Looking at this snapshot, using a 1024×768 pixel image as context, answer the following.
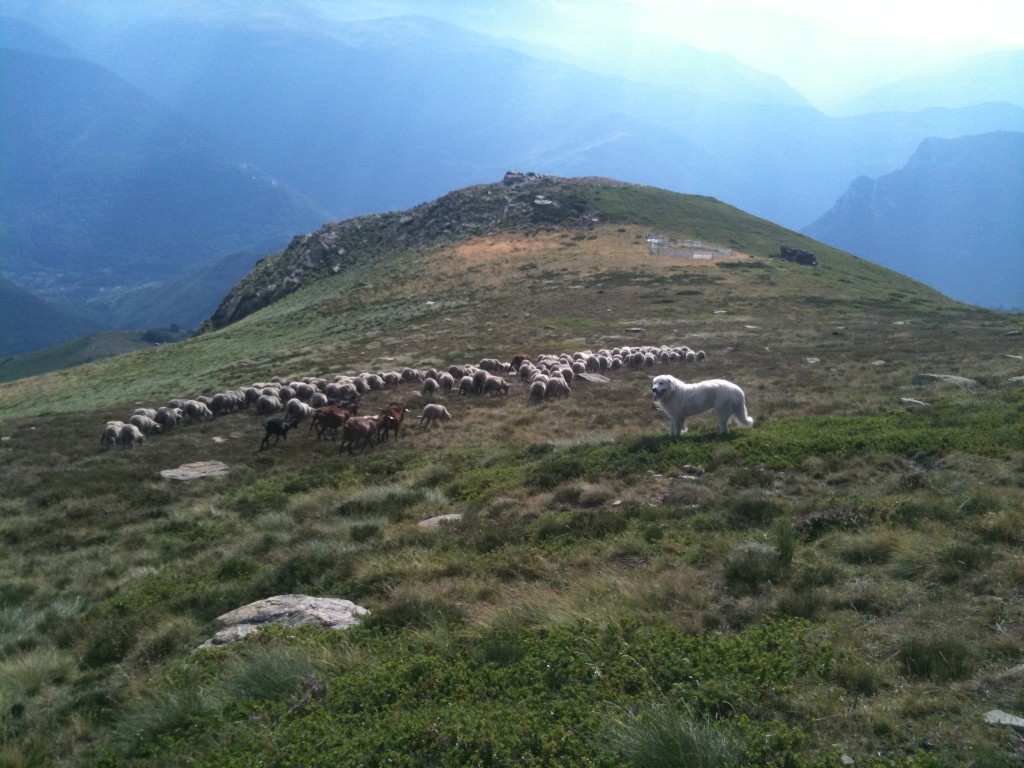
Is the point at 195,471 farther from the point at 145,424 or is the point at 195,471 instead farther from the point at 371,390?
the point at 371,390

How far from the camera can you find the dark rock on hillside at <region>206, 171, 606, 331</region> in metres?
89.1

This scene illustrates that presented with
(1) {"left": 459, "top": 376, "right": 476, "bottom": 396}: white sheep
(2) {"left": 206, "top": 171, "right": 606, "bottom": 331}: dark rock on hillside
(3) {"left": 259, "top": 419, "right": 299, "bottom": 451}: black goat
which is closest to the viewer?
(3) {"left": 259, "top": 419, "right": 299, "bottom": 451}: black goat

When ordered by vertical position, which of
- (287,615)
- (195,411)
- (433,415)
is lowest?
(287,615)

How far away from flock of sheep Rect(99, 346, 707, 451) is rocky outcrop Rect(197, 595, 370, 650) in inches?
420

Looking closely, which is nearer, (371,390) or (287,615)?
(287,615)

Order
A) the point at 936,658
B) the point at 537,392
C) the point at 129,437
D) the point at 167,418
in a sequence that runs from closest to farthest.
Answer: the point at 936,658 < the point at 129,437 < the point at 537,392 < the point at 167,418

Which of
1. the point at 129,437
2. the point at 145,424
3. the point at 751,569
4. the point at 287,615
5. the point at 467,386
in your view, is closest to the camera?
the point at 751,569

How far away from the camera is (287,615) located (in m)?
7.36

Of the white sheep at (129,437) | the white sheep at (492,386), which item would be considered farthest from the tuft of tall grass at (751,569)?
the white sheep at (129,437)

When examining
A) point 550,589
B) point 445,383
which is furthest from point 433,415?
point 550,589

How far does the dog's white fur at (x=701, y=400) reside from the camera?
12.8 m

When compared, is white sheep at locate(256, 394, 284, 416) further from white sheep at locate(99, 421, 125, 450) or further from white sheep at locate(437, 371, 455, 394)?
white sheep at locate(437, 371, 455, 394)

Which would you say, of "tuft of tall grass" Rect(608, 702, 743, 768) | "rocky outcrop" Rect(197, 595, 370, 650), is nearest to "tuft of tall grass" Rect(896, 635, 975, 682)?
"tuft of tall grass" Rect(608, 702, 743, 768)

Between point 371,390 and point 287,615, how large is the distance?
805 inches
